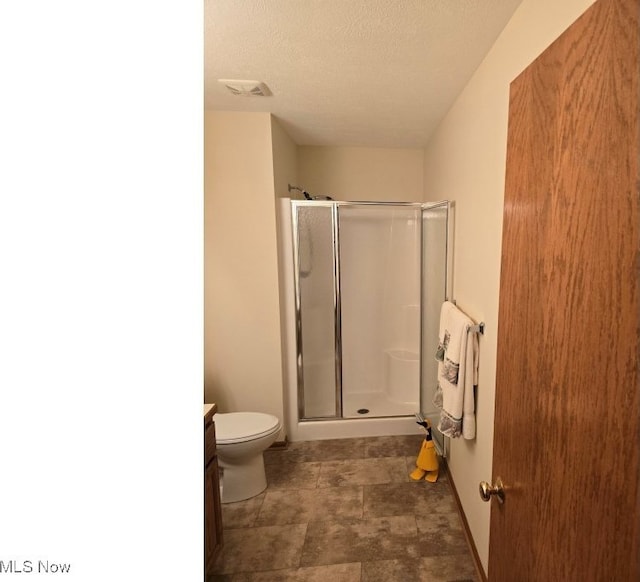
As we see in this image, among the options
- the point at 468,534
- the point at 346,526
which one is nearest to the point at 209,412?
the point at 346,526

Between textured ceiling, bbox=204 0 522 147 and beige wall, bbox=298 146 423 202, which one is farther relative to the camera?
beige wall, bbox=298 146 423 202

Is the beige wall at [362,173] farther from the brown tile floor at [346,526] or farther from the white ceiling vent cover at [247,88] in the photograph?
the brown tile floor at [346,526]

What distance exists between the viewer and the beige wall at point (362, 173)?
293 cm

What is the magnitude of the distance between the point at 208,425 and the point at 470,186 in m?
1.78

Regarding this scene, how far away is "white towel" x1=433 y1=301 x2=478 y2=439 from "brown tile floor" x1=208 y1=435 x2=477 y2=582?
1.86ft

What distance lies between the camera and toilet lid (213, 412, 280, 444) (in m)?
1.87

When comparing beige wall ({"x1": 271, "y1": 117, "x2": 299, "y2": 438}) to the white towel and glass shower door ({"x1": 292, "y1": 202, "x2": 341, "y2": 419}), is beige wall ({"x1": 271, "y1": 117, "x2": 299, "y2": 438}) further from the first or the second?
the white towel

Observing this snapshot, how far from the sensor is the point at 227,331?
2408 mm

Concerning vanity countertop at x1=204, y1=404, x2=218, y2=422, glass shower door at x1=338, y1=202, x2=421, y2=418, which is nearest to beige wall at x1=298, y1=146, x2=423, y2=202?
glass shower door at x1=338, y1=202, x2=421, y2=418

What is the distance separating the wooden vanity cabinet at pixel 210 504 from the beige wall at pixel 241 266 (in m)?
0.94

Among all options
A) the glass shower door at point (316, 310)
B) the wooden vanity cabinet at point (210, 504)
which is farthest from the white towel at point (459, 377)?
the wooden vanity cabinet at point (210, 504)
